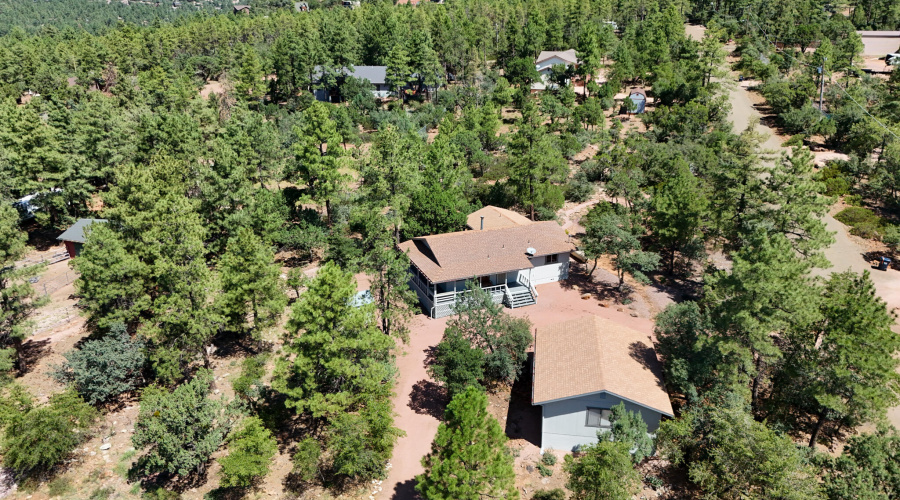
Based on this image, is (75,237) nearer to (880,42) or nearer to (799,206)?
(799,206)

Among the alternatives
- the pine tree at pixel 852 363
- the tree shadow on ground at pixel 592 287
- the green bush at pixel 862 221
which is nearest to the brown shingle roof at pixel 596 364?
the pine tree at pixel 852 363

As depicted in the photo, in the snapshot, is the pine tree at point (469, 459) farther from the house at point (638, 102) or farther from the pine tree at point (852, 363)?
the house at point (638, 102)

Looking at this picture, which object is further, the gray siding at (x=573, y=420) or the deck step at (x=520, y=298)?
the deck step at (x=520, y=298)

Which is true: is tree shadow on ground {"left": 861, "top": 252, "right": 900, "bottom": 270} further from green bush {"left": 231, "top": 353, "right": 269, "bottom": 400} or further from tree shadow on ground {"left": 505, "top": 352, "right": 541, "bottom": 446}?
green bush {"left": 231, "top": 353, "right": 269, "bottom": 400}

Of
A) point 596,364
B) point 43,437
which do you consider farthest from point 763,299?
point 43,437

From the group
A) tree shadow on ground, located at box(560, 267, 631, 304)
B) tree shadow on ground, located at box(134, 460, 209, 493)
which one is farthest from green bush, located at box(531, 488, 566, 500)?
tree shadow on ground, located at box(560, 267, 631, 304)

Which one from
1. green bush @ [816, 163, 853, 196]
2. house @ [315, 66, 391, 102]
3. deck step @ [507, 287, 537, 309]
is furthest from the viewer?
house @ [315, 66, 391, 102]
